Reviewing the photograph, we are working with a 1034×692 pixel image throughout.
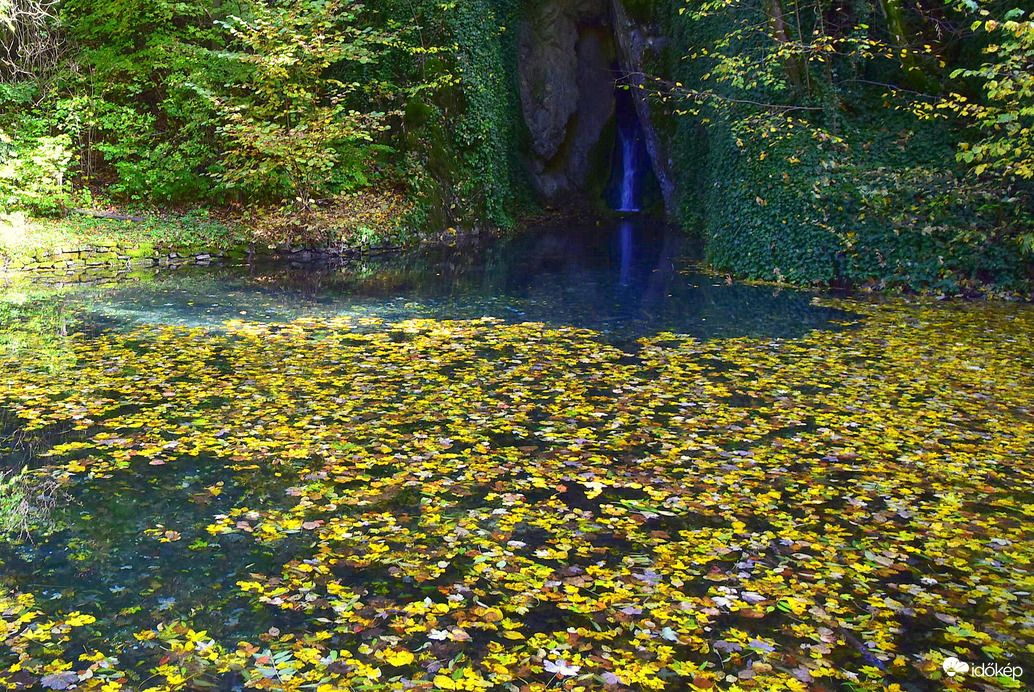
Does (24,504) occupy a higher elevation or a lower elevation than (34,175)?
lower

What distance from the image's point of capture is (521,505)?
4996mm

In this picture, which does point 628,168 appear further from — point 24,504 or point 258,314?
point 24,504

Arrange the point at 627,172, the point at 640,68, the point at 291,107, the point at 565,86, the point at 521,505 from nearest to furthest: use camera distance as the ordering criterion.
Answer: the point at 521,505 → the point at 291,107 → the point at 640,68 → the point at 565,86 → the point at 627,172

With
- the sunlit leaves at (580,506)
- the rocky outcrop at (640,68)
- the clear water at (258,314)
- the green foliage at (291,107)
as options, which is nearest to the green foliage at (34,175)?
the green foliage at (291,107)

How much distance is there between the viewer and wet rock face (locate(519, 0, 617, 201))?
1006 inches

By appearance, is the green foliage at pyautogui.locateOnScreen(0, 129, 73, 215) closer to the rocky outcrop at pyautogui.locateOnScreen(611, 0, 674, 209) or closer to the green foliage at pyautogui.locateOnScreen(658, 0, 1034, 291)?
the green foliage at pyautogui.locateOnScreen(658, 0, 1034, 291)

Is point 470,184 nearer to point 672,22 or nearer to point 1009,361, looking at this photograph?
point 672,22

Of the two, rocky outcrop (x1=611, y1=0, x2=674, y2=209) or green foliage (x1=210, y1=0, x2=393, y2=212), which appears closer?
green foliage (x1=210, y1=0, x2=393, y2=212)

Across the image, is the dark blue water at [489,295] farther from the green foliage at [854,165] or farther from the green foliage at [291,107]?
the green foliage at [291,107]

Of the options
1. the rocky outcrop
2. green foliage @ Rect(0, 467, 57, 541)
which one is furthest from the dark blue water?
the rocky outcrop

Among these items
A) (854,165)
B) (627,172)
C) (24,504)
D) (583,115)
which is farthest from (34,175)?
(627,172)

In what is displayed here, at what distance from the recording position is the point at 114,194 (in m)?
18.8

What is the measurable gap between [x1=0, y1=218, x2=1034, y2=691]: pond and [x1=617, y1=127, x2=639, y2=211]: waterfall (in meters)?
20.1

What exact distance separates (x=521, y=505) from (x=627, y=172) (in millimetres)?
26354
